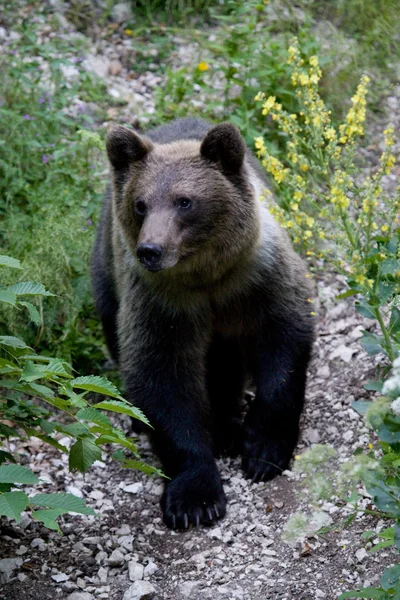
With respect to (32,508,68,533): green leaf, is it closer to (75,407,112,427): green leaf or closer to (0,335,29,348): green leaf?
(75,407,112,427): green leaf

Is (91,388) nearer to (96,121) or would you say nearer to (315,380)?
(315,380)

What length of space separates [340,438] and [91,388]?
2421mm

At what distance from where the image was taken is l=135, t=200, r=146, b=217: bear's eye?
540cm

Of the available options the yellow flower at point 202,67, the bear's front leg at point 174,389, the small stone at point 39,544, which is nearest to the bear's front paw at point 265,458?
the bear's front leg at point 174,389

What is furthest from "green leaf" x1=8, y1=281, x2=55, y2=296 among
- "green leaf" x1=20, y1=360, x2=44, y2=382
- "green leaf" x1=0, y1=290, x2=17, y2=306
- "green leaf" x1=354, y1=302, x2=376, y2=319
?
"green leaf" x1=354, y1=302, x2=376, y2=319

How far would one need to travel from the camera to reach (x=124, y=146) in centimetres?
568

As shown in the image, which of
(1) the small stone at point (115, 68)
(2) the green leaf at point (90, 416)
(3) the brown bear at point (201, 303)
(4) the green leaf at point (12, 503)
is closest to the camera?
(4) the green leaf at point (12, 503)

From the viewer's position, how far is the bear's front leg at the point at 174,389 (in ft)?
19.1

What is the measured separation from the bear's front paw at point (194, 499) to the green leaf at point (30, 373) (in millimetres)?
1831

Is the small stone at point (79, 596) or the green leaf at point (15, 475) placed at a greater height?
the green leaf at point (15, 475)

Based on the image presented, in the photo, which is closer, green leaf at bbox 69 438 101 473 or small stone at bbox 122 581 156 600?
green leaf at bbox 69 438 101 473

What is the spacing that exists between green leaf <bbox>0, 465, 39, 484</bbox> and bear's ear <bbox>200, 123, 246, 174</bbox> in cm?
235

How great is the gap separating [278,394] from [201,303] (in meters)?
0.78

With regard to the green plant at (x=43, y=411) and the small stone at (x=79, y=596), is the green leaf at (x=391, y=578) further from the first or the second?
the small stone at (x=79, y=596)
